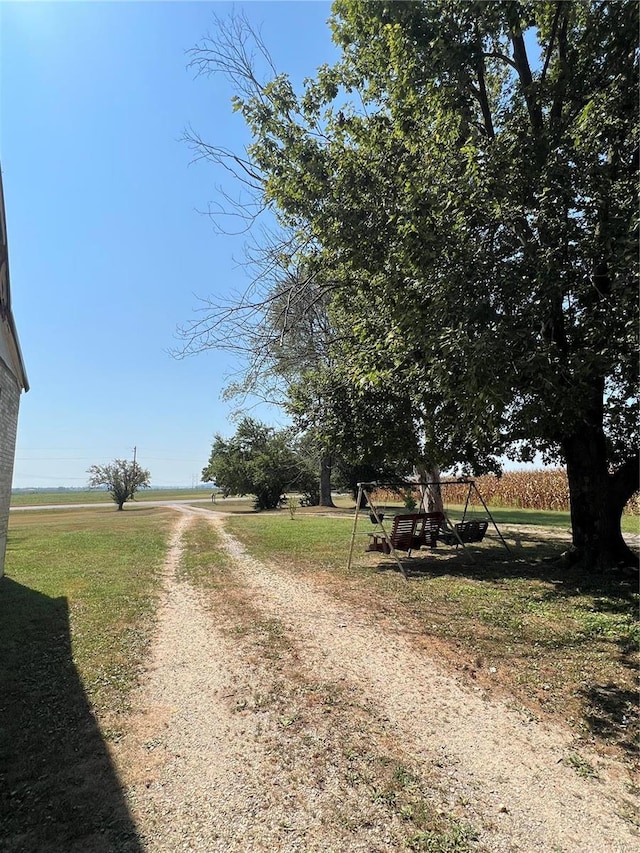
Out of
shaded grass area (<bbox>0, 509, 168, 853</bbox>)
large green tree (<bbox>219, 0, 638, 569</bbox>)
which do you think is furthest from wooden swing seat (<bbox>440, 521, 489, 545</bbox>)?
shaded grass area (<bbox>0, 509, 168, 853</bbox>)

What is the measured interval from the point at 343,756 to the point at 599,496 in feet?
23.0

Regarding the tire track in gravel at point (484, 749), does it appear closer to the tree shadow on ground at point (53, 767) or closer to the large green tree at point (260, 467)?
the tree shadow on ground at point (53, 767)

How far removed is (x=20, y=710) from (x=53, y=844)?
1803 mm

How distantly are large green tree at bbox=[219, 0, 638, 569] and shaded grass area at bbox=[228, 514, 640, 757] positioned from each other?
97.6 inches

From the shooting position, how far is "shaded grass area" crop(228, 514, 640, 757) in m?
3.77

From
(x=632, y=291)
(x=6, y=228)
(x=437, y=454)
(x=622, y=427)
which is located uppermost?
(x=6, y=228)

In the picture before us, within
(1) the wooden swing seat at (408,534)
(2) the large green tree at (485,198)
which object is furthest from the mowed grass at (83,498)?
(2) the large green tree at (485,198)

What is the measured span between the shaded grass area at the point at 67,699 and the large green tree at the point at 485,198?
455 centimetres

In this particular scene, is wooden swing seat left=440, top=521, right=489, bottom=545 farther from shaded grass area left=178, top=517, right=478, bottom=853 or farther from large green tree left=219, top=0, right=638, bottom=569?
shaded grass area left=178, top=517, right=478, bottom=853

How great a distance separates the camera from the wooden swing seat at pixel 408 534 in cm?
922

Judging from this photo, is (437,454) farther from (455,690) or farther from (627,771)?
(627,771)

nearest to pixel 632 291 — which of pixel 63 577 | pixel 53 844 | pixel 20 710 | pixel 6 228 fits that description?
pixel 53 844

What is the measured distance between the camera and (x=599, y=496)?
8.02 m

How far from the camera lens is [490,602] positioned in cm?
664
